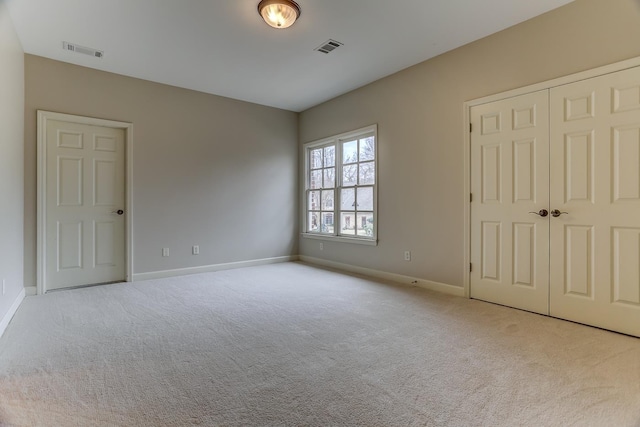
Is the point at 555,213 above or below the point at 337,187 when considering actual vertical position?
below

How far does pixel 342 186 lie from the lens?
17.6ft

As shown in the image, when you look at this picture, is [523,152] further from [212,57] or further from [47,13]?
[47,13]

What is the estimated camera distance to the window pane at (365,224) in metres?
4.88

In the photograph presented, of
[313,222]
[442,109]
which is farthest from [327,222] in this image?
[442,109]

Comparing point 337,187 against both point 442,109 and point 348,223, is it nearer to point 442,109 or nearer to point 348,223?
point 348,223

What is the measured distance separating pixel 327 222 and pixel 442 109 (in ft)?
8.83

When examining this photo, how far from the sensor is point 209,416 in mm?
1583

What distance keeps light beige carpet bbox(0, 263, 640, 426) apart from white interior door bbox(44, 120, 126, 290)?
752mm

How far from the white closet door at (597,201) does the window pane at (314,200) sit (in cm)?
365

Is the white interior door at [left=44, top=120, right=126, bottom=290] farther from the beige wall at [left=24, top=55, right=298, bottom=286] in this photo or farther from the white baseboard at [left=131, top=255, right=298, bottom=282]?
the white baseboard at [left=131, top=255, right=298, bottom=282]

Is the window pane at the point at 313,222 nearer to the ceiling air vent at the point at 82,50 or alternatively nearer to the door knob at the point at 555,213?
the door knob at the point at 555,213

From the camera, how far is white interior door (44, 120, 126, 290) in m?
3.97

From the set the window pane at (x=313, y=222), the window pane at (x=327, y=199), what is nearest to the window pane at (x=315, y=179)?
the window pane at (x=327, y=199)

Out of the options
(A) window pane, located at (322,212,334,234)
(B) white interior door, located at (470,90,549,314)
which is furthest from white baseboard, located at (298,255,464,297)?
(A) window pane, located at (322,212,334,234)
